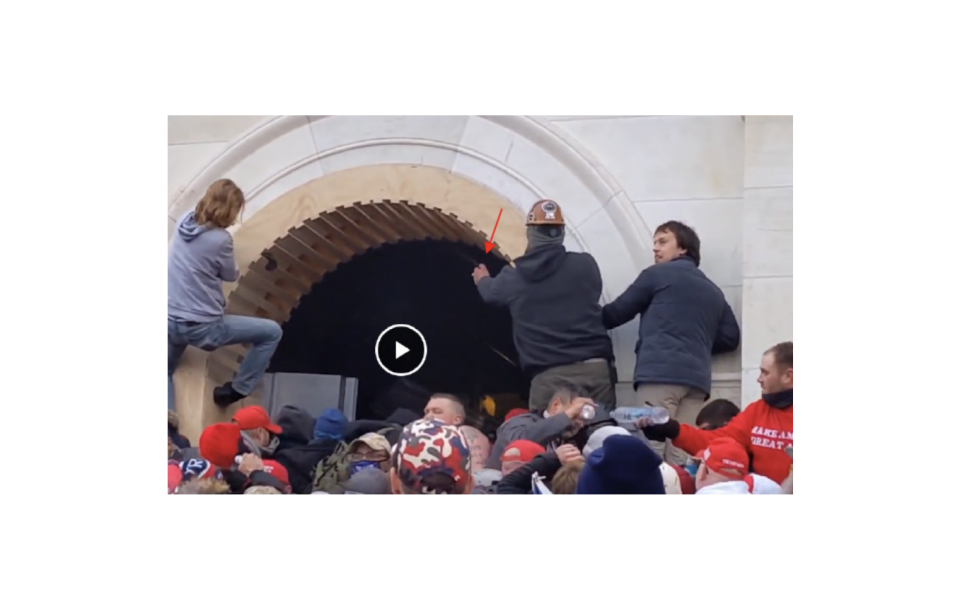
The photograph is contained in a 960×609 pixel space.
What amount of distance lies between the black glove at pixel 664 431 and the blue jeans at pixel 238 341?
5.42ft

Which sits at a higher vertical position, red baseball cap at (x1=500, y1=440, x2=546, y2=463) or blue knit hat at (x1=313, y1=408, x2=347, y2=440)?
blue knit hat at (x1=313, y1=408, x2=347, y2=440)

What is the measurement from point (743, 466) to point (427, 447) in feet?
4.02

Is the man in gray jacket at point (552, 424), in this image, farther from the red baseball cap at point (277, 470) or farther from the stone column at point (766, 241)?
the red baseball cap at point (277, 470)

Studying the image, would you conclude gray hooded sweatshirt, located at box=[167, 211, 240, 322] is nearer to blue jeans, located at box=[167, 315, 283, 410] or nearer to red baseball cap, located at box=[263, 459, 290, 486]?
blue jeans, located at box=[167, 315, 283, 410]

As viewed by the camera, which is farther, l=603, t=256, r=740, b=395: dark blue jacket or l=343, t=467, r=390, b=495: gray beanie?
l=603, t=256, r=740, b=395: dark blue jacket

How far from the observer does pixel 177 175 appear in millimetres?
5934

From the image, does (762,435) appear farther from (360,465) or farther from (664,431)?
(360,465)

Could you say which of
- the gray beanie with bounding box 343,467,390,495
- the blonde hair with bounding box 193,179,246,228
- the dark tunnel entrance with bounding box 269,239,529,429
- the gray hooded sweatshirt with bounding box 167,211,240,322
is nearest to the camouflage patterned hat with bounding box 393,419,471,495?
the gray beanie with bounding box 343,467,390,495

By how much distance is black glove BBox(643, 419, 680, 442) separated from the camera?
17.9 feet

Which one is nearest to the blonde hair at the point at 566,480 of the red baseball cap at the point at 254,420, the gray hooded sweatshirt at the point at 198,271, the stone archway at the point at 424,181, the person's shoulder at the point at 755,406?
the stone archway at the point at 424,181

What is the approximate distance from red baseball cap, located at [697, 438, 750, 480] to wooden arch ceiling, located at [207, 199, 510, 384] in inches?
49.2

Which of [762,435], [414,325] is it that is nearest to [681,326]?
[762,435]

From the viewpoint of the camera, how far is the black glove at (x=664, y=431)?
17.9 ft

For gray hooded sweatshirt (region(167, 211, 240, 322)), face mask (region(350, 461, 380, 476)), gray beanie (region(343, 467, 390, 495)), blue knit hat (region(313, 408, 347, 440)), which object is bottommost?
gray beanie (region(343, 467, 390, 495))
